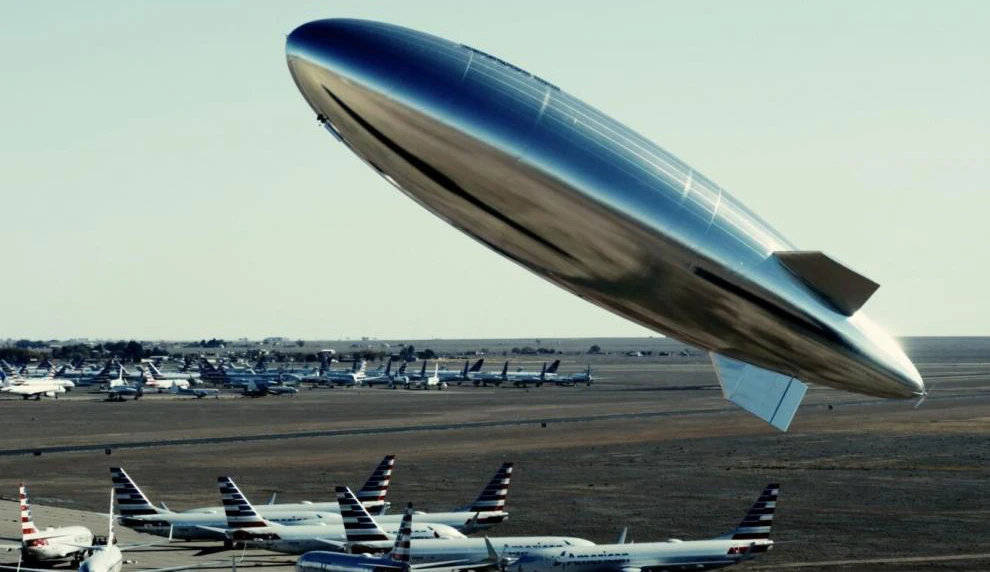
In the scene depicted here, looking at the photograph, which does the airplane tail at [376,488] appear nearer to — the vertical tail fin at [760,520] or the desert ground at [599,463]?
the desert ground at [599,463]

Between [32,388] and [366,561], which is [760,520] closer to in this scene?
[366,561]

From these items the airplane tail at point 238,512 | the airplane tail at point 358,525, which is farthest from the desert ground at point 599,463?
the airplane tail at point 358,525

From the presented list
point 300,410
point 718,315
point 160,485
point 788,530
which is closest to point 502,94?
point 718,315

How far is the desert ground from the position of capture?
221ft

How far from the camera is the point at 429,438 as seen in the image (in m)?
119

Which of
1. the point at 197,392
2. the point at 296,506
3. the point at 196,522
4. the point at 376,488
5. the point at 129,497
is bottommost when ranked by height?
the point at 196,522

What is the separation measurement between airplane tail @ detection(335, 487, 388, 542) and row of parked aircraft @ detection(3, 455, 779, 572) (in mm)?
37

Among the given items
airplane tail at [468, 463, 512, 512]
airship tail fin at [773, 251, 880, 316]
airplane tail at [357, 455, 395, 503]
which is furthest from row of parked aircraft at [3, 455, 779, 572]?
airship tail fin at [773, 251, 880, 316]

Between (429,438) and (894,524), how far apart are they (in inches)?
2243

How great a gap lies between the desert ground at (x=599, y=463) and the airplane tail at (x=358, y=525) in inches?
235

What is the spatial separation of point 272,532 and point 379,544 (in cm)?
656

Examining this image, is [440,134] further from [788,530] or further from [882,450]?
[882,450]

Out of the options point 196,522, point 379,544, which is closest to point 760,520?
point 379,544

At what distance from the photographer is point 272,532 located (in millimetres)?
56031
